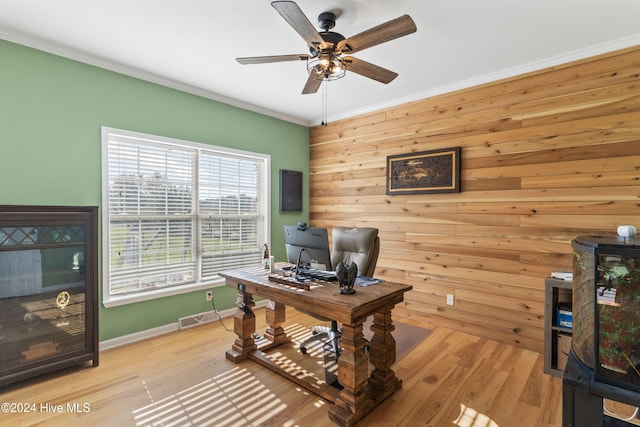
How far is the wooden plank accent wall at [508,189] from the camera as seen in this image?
251cm

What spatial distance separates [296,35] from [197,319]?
9.85 feet

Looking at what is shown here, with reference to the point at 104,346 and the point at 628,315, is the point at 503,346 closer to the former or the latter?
the point at 628,315

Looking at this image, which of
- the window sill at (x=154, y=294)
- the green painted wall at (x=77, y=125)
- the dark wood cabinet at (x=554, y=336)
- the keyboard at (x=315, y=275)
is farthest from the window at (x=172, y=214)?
the dark wood cabinet at (x=554, y=336)

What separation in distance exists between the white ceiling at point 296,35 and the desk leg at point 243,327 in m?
2.09

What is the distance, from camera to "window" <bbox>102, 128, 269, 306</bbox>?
294 cm

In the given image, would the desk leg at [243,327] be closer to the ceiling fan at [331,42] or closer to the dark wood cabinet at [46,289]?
the dark wood cabinet at [46,289]

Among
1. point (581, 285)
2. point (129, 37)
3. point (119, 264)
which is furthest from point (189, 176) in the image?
point (581, 285)

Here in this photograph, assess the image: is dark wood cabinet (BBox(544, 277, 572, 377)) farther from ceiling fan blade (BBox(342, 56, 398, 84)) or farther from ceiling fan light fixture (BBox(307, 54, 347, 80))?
ceiling fan light fixture (BBox(307, 54, 347, 80))

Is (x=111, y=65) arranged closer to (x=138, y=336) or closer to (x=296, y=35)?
(x=296, y=35)

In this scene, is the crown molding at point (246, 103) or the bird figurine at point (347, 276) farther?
the crown molding at point (246, 103)

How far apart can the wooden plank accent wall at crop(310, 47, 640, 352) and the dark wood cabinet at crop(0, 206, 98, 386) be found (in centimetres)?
298

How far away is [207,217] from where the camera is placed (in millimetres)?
3590

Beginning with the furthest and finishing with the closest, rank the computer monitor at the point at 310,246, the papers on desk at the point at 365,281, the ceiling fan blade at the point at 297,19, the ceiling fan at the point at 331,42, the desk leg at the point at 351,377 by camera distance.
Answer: the computer monitor at the point at 310,246 < the papers on desk at the point at 365,281 < the desk leg at the point at 351,377 < the ceiling fan at the point at 331,42 < the ceiling fan blade at the point at 297,19

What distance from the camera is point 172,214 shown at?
130 inches
